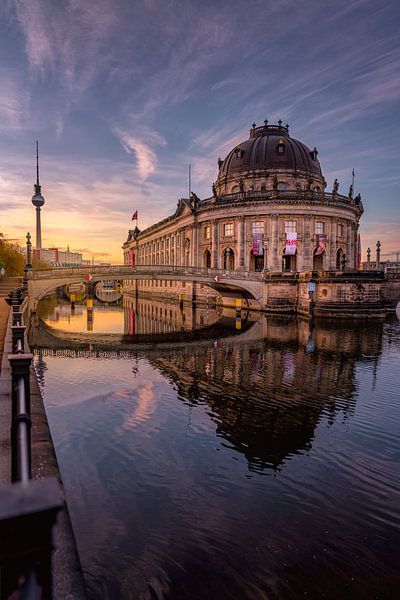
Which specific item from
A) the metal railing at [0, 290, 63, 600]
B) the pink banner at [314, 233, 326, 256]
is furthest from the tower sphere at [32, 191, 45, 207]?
the metal railing at [0, 290, 63, 600]

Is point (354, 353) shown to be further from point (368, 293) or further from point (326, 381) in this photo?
point (368, 293)

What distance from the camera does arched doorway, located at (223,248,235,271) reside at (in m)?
61.5

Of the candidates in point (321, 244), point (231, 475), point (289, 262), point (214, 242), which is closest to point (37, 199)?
point (214, 242)

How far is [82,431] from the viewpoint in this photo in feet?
38.1

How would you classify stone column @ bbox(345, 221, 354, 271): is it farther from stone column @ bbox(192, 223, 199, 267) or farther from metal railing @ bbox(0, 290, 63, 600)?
metal railing @ bbox(0, 290, 63, 600)

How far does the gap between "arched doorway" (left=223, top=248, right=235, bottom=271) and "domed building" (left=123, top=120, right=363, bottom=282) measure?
157mm

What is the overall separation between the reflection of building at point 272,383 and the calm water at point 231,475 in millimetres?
79

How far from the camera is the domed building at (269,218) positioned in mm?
55875

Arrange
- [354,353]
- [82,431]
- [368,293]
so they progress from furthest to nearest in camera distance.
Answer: [368,293] → [354,353] → [82,431]

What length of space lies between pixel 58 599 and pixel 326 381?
15.0 meters

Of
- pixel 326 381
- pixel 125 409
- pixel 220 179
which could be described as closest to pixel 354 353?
pixel 326 381

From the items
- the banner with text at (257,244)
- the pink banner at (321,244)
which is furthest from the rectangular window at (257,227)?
the pink banner at (321,244)

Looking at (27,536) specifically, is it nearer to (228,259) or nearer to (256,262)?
(228,259)

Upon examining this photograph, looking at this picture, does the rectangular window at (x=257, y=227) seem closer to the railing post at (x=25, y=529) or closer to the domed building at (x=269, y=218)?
the domed building at (x=269, y=218)
